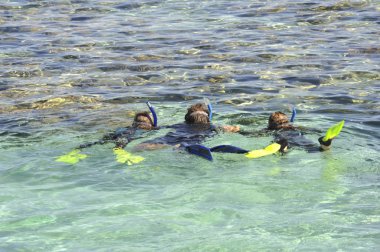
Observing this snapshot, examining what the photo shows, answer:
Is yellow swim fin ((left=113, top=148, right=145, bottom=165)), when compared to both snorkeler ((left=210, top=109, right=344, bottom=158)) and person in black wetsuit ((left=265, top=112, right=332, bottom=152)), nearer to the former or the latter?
snorkeler ((left=210, top=109, right=344, bottom=158))

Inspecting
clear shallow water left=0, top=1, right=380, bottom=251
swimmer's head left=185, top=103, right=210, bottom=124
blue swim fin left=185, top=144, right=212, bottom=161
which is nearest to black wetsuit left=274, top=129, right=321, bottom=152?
clear shallow water left=0, top=1, right=380, bottom=251

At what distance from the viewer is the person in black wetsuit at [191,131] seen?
8.24m

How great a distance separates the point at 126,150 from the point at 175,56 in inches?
225

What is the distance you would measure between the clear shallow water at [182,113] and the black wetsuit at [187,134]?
0.58 ft

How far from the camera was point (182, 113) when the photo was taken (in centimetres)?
1007

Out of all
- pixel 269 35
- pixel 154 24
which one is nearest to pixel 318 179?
pixel 269 35

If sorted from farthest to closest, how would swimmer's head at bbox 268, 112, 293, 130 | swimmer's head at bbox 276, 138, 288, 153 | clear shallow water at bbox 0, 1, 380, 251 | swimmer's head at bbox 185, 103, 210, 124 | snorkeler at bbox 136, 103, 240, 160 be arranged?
swimmer's head at bbox 185, 103, 210, 124 < swimmer's head at bbox 268, 112, 293, 130 < snorkeler at bbox 136, 103, 240, 160 < swimmer's head at bbox 276, 138, 288, 153 < clear shallow water at bbox 0, 1, 380, 251

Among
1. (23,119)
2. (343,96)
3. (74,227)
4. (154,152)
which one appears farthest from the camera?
(343,96)

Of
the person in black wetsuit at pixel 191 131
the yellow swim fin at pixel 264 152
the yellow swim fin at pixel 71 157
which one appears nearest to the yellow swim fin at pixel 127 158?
the person in black wetsuit at pixel 191 131

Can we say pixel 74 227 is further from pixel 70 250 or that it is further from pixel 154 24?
pixel 154 24

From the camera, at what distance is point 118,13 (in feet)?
60.5

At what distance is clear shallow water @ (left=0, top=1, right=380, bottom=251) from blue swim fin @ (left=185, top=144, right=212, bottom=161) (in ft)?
0.32

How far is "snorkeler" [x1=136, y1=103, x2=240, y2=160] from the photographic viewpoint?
8.22 meters

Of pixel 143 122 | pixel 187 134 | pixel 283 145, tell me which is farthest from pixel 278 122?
pixel 143 122
